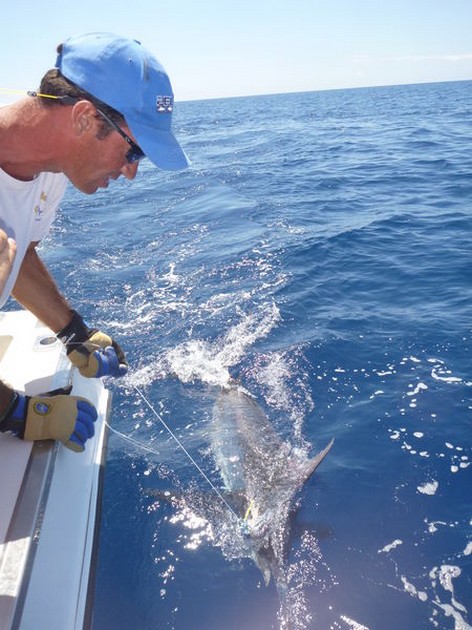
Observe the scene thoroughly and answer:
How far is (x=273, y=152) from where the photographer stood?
19.8 m

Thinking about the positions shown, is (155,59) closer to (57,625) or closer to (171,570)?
(57,625)

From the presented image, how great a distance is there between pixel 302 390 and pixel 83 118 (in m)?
3.70

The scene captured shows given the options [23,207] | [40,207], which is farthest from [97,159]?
[40,207]

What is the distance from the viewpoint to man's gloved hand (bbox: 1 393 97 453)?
2758mm

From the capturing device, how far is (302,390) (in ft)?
17.0

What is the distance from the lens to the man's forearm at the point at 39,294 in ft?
11.0

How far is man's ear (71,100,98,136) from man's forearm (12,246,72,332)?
123cm

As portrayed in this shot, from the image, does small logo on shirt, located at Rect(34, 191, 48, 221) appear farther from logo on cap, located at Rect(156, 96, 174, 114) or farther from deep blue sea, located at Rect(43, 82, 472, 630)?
deep blue sea, located at Rect(43, 82, 472, 630)

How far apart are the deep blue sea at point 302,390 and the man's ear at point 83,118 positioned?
9.26ft

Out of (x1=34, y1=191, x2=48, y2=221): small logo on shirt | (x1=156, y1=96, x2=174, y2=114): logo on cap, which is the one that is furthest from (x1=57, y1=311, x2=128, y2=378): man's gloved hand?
(x1=156, y1=96, x2=174, y2=114): logo on cap

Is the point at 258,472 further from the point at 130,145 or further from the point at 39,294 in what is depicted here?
the point at 130,145

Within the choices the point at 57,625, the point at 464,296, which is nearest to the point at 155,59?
the point at 57,625

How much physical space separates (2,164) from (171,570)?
111 inches

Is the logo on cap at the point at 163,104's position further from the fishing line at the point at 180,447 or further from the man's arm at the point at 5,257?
the fishing line at the point at 180,447
